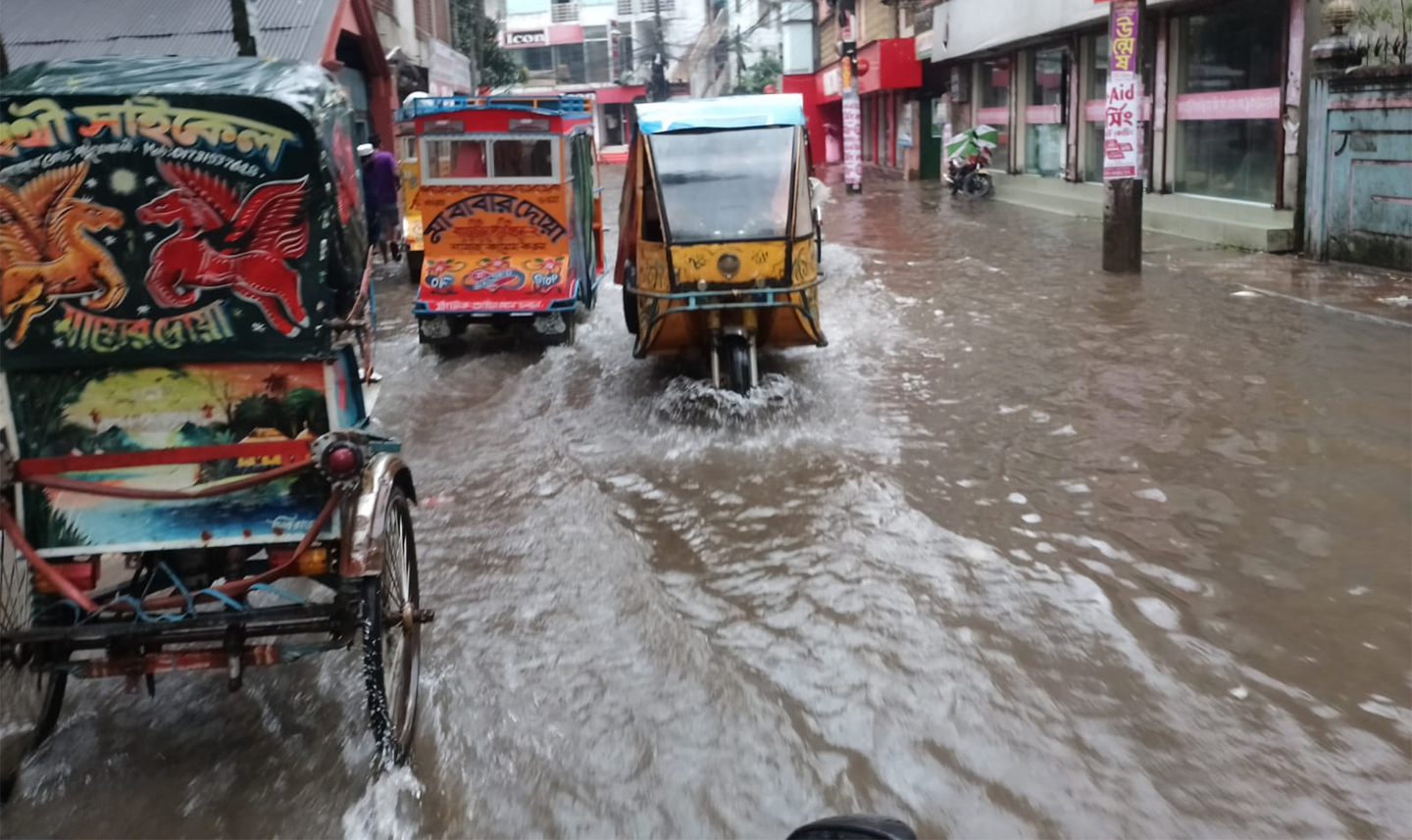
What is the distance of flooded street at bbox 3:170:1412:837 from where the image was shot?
3818 millimetres

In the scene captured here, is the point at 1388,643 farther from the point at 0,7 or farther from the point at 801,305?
the point at 0,7

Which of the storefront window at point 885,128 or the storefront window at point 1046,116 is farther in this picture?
the storefront window at point 885,128

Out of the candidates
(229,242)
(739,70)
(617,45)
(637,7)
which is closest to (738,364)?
(229,242)

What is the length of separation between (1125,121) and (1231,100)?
13.4 feet

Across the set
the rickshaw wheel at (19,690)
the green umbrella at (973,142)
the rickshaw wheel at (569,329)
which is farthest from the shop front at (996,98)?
the rickshaw wheel at (19,690)

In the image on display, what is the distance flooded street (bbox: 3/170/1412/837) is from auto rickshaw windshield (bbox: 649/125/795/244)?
4.04 ft

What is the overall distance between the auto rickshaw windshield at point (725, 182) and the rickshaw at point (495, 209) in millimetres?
2090

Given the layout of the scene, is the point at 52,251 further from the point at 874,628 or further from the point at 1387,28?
the point at 1387,28

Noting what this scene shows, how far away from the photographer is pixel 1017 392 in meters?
8.63

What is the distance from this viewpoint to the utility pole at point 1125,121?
1267 cm

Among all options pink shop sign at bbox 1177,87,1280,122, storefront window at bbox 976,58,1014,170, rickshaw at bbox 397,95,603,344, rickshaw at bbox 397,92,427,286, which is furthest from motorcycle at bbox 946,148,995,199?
rickshaw at bbox 397,95,603,344

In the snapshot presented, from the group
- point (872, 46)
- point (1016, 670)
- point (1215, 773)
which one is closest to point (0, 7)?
point (1016, 670)

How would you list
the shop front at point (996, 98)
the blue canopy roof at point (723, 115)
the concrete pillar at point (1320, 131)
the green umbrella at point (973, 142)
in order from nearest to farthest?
1. the blue canopy roof at point (723, 115)
2. the concrete pillar at point (1320, 131)
3. the green umbrella at point (973, 142)
4. the shop front at point (996, 98)

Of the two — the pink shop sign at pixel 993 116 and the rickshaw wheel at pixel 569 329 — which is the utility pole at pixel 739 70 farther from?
the rickshaw wheel at pixel 569 329
